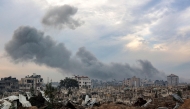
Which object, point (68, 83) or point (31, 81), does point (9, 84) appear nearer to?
point (31, 81)

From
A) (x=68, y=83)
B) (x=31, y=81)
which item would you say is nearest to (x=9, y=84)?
(x=31, y=81)

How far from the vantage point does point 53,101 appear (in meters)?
19.5

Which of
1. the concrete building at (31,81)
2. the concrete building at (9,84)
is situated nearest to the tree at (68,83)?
the concrete building at (31,81)

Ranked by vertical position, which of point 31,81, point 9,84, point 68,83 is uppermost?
point 31,81

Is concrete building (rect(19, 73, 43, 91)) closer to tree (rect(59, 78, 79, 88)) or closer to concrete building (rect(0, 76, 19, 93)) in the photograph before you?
concrete building (rect(0, 76, 19, 93))

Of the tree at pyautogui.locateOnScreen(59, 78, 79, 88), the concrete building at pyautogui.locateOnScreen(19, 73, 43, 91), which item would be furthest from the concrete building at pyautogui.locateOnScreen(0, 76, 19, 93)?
the tree at pyautogui.locateOnScreen(59, 78, 79, 88)

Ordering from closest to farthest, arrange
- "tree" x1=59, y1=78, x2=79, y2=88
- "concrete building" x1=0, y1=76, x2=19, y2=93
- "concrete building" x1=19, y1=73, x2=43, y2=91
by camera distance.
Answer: "tree" x1=59, y1=78, x2=79, y2=88, "concrete building" x1=19, y1=73, x2=43, y2=91, "concrete building" x1=0, y1=76, x2=19, y2=93

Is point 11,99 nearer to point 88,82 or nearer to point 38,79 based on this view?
point 38,79

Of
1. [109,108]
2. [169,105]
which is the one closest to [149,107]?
[169,105]

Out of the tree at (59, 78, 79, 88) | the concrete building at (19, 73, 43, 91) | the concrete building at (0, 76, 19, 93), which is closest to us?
the tree at (59, 78, 79, 88)

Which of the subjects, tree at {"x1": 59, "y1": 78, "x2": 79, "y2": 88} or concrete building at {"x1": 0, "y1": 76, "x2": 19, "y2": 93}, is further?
concrete building at {"x1": 0, "y1": 76, "x2": 19, "y2": 93}

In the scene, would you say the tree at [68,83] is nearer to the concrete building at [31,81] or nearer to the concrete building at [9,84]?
the concrete building at [31,81]

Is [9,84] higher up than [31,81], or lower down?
lower down

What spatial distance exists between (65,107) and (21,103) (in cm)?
397
